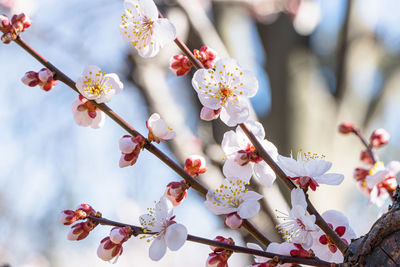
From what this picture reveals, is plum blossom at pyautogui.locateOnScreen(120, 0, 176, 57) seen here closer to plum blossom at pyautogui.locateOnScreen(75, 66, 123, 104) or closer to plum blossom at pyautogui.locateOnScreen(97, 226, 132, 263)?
plum blossom at pyautogui.locateOnScreen(75, 66, 123, 104)

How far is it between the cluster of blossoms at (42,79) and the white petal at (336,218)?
16.5 inches

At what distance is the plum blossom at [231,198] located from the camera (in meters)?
0.54

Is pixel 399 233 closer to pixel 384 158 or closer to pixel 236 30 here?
pixel 236 30

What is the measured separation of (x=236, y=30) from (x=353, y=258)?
1.55 metres

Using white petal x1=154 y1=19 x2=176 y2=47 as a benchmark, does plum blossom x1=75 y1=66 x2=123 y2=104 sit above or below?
below

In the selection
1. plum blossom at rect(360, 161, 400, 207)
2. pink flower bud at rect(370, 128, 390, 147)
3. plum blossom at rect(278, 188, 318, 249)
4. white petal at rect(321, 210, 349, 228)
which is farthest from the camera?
pink flower bud at rect(370, 128, 390, 147)

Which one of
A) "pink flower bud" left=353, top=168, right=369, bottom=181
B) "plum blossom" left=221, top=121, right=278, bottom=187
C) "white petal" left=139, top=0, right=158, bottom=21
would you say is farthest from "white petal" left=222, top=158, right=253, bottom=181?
"pink flower bud" left=353, top=168, right=369, bottom=181

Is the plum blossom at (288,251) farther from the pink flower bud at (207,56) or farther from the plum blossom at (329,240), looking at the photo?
the pink flower bud at (207,56)

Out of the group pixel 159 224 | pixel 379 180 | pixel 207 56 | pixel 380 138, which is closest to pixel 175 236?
pixel 159 224

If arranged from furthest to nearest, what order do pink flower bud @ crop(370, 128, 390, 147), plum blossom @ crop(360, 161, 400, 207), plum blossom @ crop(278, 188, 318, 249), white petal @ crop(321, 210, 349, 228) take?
pink flower bud @ crop(370, 128, 390, 147), plum blossom @ crop(360, 161, 400, 207), white petal @ crop(321, 210, 349, 228), plum blossom @ crop(278, 188, 318, 249)

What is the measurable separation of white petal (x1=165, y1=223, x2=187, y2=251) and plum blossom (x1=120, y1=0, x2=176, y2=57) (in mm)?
244

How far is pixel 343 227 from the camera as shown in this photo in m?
0.60

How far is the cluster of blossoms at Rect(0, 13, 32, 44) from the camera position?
0.54 metres

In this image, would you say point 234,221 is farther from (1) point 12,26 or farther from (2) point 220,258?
(1) point 12,26
